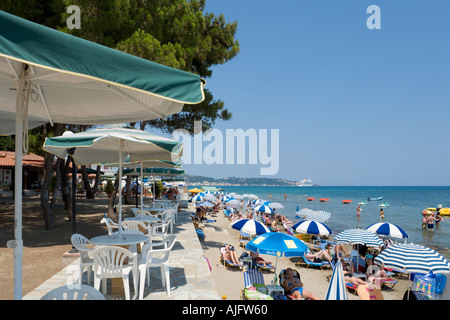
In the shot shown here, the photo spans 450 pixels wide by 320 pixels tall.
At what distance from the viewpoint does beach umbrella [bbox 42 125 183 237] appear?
4.04m

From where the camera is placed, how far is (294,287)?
614cm

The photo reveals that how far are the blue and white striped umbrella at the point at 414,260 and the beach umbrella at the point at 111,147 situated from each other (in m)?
4.92

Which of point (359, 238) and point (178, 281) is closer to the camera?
point (178, 281)

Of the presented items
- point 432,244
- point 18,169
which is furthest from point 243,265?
point 432,244

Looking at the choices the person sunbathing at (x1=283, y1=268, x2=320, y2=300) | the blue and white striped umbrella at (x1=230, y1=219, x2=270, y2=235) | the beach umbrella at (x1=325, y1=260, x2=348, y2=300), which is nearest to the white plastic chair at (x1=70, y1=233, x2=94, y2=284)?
the beach umbrella at (x1=325, y1=260, x2=348, y2=300)

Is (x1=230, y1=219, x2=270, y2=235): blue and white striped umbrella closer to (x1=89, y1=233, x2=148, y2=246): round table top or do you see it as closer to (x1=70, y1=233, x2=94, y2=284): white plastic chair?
(x1=89, y1=233, x2=148, y2=246): round table top

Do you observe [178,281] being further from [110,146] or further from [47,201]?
[47,201]

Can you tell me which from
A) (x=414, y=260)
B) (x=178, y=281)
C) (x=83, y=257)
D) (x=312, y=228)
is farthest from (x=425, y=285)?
(x=83, y=257)

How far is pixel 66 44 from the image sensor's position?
1643 millimetres

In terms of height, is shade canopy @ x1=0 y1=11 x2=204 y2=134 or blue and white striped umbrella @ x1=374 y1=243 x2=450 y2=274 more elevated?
shade canopy @ x1=0 y1=11 x2=204 y2=134

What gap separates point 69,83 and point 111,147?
3.18 m

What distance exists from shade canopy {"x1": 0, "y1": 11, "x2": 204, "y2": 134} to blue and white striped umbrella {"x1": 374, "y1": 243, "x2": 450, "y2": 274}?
5692mm

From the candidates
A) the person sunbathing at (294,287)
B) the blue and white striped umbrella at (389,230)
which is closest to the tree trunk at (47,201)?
the person sunbathing at (294,287)

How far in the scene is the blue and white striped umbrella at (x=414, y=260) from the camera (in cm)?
590
